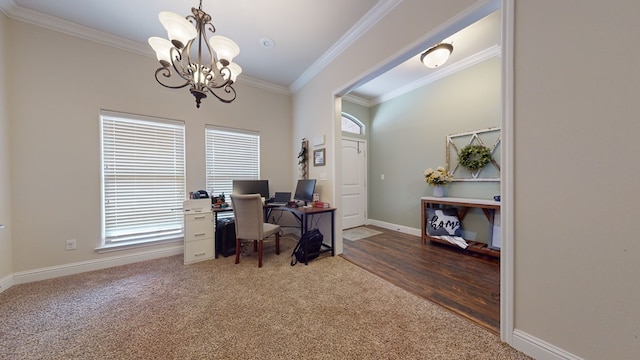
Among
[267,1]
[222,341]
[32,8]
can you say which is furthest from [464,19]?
[32,8]

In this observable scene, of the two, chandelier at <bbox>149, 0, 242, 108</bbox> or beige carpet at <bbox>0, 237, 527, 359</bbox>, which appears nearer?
beige carpet at <bbox>0, 237, 527, 359</bbox>

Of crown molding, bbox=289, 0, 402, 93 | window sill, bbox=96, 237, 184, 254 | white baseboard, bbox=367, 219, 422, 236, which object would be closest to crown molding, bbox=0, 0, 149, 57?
crown molding, bbox=289, 0, 402, 93

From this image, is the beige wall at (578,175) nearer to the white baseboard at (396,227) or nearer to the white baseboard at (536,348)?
the white baseboard at (536,348)

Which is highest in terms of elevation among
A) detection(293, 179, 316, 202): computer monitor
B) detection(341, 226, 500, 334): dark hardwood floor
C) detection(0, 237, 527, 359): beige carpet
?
detection(293, 179, 316, 202): computer monitor

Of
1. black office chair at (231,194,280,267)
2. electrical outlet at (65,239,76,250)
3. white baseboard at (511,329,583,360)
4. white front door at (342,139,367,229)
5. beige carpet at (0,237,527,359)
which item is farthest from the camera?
white front door at (342,139,367,229)

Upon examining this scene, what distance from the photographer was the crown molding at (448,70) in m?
2.94

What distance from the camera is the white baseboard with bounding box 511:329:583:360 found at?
1.15 meters

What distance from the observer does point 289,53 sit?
116 inches

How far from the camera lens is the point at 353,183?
4.52 metres

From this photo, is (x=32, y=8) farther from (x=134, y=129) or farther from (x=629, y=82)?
(x=629, y=82)

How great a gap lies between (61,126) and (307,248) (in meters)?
3.26

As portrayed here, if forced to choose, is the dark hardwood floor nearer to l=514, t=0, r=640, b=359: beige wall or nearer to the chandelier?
l=514, t=0, r=640, b=359: beige wall

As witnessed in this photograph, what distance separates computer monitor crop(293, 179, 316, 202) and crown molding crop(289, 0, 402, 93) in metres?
1.83

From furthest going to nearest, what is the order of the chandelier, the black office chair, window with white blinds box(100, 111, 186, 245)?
1. window with white blinds box(100, 111, 186, 245)
2. the black office chair
3. the chandelier
